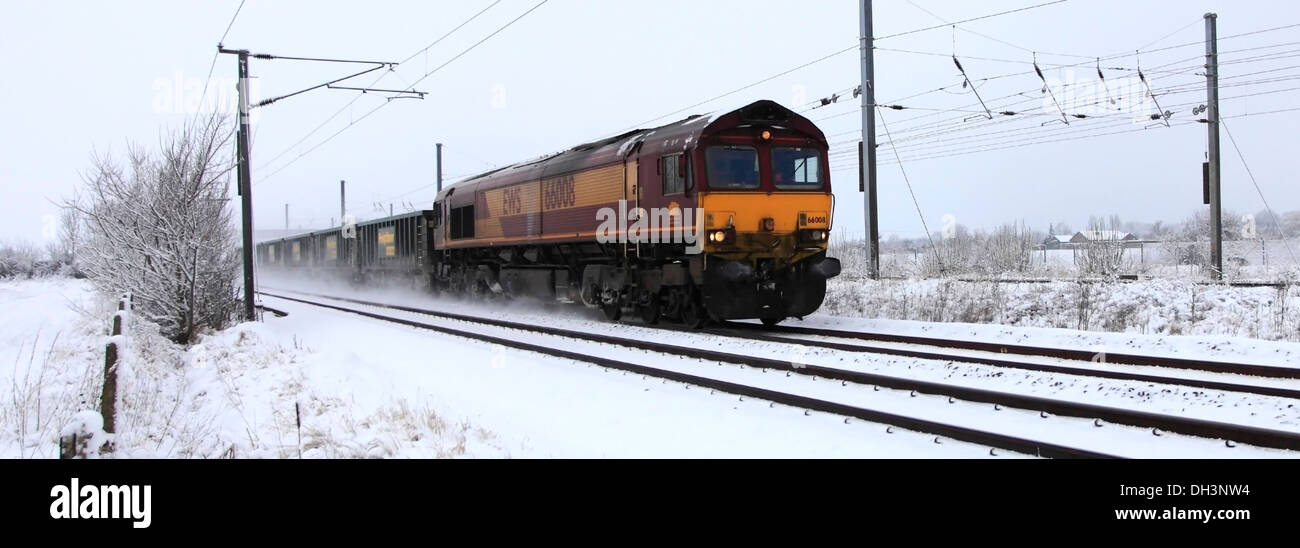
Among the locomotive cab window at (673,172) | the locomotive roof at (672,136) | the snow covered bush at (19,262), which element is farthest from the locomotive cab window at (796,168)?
the snow covered bush at (19,262)

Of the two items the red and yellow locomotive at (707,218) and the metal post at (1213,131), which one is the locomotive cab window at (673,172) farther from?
the metal post at (1213,131)

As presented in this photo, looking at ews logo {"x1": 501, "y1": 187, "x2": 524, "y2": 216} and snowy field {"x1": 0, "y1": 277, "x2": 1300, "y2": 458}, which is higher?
ews logo {"x1": 501, "y1": 187, "x2": 524, "y2": 216}

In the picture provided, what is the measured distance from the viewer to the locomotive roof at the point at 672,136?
13.5 meters

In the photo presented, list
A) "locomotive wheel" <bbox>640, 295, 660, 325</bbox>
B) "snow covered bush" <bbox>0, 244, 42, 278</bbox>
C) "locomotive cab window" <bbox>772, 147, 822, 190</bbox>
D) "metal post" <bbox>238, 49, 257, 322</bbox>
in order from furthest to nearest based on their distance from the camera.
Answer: "snow covered bush" <bbox>0, 244, 42, 278</bbox>, "metal post" <bbox>238, 49, 257, 322</bbox>, "locomotive wheel" <bbox>640, 295, 660, 325</bbox>, "locomotive cab window" <bbox>772, 147, 822, 190</bbox>

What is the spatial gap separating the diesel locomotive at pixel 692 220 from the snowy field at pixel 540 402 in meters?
1.22

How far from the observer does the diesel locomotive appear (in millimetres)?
13273

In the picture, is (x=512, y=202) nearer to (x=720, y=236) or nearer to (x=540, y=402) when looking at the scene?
(x=720, y=236)

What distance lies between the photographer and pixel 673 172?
1367 centimetres

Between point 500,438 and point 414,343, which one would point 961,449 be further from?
point 414,343

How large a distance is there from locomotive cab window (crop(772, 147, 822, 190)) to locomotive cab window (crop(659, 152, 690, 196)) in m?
1.51

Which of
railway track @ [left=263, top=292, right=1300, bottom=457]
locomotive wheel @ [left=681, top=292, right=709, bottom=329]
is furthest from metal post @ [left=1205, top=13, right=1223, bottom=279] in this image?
railway track @ [left=263, top=292, right=1300, bottom=457]
